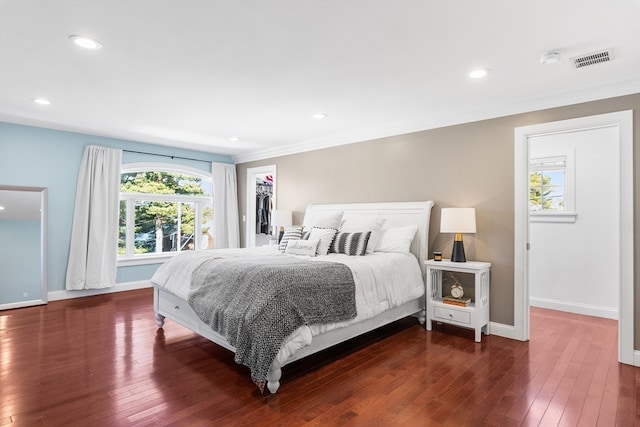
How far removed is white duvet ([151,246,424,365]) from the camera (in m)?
3.14

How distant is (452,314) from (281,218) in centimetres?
313

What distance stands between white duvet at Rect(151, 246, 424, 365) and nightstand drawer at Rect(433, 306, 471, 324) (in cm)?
27

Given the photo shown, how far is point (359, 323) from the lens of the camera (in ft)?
10.4

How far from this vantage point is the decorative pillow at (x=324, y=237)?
407 cm

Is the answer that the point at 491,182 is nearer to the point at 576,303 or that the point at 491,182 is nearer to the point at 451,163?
the point at 451,163

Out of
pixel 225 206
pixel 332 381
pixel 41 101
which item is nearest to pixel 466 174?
pixel 332 381

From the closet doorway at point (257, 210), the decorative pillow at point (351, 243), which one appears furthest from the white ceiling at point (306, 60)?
the closet doorway at point (257, 210)

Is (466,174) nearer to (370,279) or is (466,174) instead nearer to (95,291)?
(370,279)

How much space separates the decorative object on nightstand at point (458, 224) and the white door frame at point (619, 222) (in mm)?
448

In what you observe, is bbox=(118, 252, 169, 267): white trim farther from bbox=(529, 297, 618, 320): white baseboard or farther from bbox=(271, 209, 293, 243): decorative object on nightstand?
bbox=(529, 297, 618, 320): white baseboard

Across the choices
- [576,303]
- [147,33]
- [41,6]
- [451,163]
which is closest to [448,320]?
[451,163]

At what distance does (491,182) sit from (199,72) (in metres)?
3.15

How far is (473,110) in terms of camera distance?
3877 millimetres

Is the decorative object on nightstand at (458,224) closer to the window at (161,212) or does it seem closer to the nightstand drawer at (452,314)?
the nightstand drawer at (452,314)
